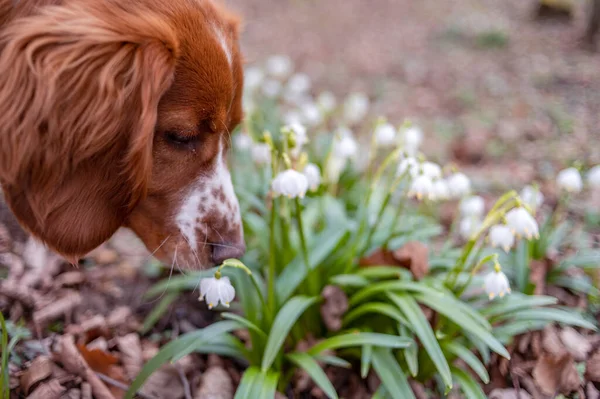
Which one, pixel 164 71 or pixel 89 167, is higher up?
pixel 164 71

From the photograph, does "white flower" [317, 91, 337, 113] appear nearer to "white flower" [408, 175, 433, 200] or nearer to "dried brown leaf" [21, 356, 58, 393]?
"white flower" [408, 175, 433, 200]

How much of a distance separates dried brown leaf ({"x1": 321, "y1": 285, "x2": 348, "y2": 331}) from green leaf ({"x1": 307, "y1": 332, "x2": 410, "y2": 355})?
0.78ft

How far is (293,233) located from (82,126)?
1.82 m

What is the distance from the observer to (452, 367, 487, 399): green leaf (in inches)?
98.3

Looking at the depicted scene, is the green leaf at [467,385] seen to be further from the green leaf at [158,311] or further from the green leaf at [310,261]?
the green leaf at [158,311]

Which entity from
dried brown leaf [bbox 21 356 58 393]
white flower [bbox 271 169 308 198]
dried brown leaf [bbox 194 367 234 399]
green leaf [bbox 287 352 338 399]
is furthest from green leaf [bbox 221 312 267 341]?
dried brown leaf [bbox 21 356 58 393]

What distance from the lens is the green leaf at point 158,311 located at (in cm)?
311

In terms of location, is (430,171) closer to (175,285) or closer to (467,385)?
(467,385)

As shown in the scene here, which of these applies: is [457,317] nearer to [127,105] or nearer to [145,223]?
[145,223]

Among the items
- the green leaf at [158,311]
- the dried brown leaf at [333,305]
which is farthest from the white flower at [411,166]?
the green leaf at [158,311]

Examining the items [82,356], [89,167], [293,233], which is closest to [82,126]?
[89,167]

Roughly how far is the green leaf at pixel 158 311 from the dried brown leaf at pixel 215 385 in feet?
1.86

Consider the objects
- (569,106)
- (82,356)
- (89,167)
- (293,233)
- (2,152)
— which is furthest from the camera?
(569,106)

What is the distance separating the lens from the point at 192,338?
2.47m
